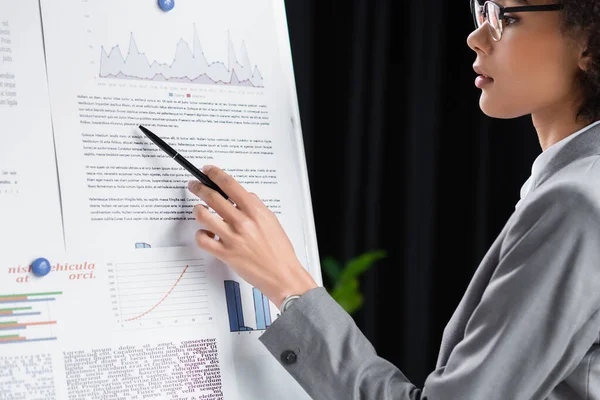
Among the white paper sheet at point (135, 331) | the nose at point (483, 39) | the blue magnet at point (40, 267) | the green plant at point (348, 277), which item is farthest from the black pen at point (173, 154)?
the green plant at point (348, 277)

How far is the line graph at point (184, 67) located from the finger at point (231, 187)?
164mm

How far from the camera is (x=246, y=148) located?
1.22 metres

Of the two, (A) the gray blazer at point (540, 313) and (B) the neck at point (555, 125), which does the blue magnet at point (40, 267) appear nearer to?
(A) the gray blazer at point (540, 313)

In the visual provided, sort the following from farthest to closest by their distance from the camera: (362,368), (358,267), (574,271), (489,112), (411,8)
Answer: (411,8), (358,267), (489,112), (362,368), (574,271)

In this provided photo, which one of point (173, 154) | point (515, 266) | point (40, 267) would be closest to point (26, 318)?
point (40, 267)

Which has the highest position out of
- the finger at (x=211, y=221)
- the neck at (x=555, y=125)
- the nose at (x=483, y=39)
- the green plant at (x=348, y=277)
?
the nose at (x=483, y=39)

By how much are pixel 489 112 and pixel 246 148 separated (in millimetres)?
374

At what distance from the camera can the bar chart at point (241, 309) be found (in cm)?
115

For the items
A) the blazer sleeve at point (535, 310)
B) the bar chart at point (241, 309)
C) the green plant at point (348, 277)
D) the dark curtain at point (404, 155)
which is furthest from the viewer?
the dark curtain at point (404, 155)

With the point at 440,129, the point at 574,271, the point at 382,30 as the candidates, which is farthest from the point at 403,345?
the point at 574,271

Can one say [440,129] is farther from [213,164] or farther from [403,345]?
[213,164]

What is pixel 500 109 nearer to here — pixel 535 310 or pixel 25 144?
pixel 535 310

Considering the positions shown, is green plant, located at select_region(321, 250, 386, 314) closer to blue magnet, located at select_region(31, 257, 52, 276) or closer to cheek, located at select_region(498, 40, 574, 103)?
cheek, located at select_region(498, 40, 574, 103)

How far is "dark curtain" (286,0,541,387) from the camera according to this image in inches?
103
